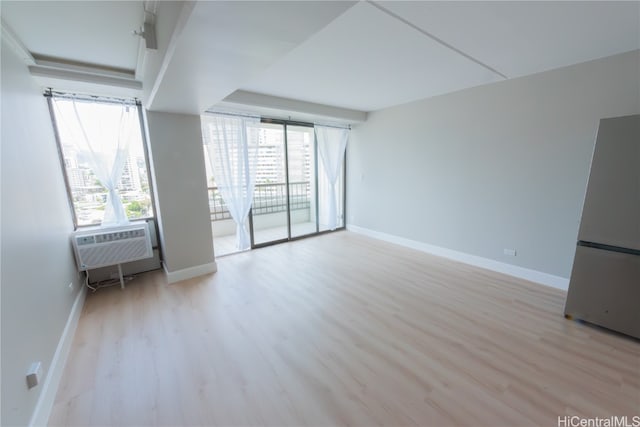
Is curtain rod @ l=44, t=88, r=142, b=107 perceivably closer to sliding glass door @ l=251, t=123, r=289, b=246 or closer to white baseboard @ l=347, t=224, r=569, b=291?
sliding glass door @ l=251, t=123, r=289, b=246

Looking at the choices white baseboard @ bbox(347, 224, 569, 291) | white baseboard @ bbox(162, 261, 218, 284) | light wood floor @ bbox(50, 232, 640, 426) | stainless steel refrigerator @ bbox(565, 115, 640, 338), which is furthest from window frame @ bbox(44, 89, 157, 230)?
stainless steel refrigerator @ bbox(565, 115, 640, 338)

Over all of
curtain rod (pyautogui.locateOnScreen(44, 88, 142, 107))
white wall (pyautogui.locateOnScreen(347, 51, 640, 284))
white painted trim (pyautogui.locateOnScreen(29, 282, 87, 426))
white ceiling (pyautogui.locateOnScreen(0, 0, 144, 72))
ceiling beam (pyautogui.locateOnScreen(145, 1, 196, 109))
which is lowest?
white painted trim (pyautogui.locateOnScreen(29, 282, 87, 426))

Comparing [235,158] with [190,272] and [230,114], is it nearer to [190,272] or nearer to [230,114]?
[230,114]

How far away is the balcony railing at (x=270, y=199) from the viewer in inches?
190

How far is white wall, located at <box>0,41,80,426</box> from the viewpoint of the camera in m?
1.22

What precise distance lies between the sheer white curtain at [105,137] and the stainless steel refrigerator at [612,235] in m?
4.81

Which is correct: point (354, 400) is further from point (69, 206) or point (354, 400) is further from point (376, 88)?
point (69, 206)

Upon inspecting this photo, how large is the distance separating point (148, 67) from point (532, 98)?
12.9 ft

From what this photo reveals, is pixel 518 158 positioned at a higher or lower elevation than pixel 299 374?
higher

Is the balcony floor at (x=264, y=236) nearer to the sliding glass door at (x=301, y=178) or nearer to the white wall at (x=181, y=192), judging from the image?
the sliding glass door at (x=301, y=178)

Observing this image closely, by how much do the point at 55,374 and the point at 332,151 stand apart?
4504 millimetres

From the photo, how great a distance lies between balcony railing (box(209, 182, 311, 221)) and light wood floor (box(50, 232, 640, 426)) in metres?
2.14

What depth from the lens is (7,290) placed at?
4.05 ft

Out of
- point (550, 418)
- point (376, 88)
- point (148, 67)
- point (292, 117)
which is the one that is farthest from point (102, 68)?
point (550, 418)
